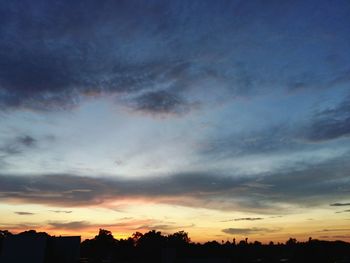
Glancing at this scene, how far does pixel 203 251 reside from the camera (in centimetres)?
9875

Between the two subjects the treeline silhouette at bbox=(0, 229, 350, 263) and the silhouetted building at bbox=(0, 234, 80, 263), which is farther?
the treeline silhouette at bbox=(0, 229, 350, 263)

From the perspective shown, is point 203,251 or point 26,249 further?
point 203,251

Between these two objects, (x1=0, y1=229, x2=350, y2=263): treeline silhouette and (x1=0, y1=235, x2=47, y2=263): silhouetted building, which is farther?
(x1=0, y1=229, x2=350, y2=263): treeline silhouette

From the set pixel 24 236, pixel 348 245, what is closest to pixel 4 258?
pixel 24 236

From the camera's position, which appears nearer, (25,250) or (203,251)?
(25,250)

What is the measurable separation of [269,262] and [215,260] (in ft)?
34.4

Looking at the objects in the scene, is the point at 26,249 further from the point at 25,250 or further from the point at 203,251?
the point at 203,251

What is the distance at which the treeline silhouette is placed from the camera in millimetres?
57156

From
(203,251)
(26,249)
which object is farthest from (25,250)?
(203,251)

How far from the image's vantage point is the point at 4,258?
1425 inches

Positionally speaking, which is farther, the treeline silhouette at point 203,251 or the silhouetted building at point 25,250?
the treeline silhouette at point 203,251

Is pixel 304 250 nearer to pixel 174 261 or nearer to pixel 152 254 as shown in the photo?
pixel 174 261

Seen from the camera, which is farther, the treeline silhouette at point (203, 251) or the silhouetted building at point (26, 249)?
the treeline silhouette at point (203, 251)

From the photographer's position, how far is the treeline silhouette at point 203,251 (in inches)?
2250
